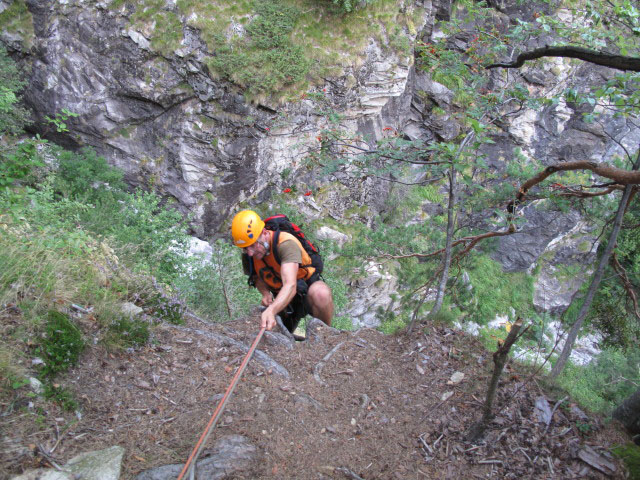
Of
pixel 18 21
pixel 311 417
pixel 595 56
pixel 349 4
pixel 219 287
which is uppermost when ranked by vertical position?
pixel 349 4

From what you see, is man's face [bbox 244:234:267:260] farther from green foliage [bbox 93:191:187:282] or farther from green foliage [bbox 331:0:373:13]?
green foliage [bbox 331:0:373:13]

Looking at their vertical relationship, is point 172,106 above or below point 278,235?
below

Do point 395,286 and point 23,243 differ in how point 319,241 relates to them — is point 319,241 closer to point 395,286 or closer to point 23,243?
point 395,286

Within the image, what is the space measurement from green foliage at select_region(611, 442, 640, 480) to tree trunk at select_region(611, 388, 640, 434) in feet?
0.65

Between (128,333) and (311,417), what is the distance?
5.74ft

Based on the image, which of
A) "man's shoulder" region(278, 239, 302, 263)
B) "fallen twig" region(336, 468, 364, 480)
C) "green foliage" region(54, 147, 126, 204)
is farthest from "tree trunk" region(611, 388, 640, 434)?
"green foliage" region(54, 147, 126, 204)

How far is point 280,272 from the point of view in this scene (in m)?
4.58

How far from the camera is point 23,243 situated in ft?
11.4

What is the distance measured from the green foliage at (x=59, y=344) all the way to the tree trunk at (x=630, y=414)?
4.17 metres

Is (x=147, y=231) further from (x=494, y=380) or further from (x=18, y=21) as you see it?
(x=18, y=21)

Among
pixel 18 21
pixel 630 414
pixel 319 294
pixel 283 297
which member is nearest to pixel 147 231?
pixel 319 294

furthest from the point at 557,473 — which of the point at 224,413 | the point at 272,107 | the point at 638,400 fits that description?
the point at 272,107

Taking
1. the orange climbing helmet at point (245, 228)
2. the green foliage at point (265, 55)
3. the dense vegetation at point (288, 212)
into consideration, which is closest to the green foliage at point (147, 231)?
the dense vegetation at point (288, 212)

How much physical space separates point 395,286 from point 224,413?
Result: 561 inches
